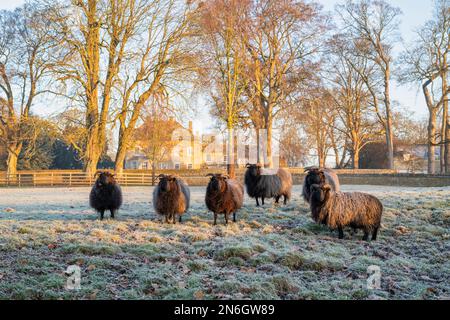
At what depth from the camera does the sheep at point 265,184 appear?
14188 mm

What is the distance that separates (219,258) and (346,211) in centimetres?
344

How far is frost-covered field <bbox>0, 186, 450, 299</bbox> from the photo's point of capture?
5.45 metres

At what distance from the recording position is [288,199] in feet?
48.2

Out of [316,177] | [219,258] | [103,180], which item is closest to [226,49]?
[316,177]

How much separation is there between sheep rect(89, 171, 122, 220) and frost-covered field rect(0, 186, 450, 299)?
0.54 m

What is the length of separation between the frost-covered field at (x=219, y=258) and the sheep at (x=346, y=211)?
34cm

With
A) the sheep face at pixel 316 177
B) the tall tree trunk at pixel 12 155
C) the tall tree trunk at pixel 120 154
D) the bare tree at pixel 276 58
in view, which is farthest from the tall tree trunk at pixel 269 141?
the tall tree trunk at pixel 12 155

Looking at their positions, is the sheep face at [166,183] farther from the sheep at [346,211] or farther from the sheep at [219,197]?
the sheep at [346,211]

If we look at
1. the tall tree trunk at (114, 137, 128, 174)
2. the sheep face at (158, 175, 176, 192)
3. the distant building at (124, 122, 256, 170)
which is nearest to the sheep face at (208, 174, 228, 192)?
the sheep face at (158, 175, 176, 192)

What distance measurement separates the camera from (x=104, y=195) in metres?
11.0

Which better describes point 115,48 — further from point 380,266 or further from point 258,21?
point 380,266

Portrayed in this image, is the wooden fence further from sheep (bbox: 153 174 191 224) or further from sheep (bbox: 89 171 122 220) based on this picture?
sheep (bbox: 153 174 191 224)

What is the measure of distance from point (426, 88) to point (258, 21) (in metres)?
14.6
